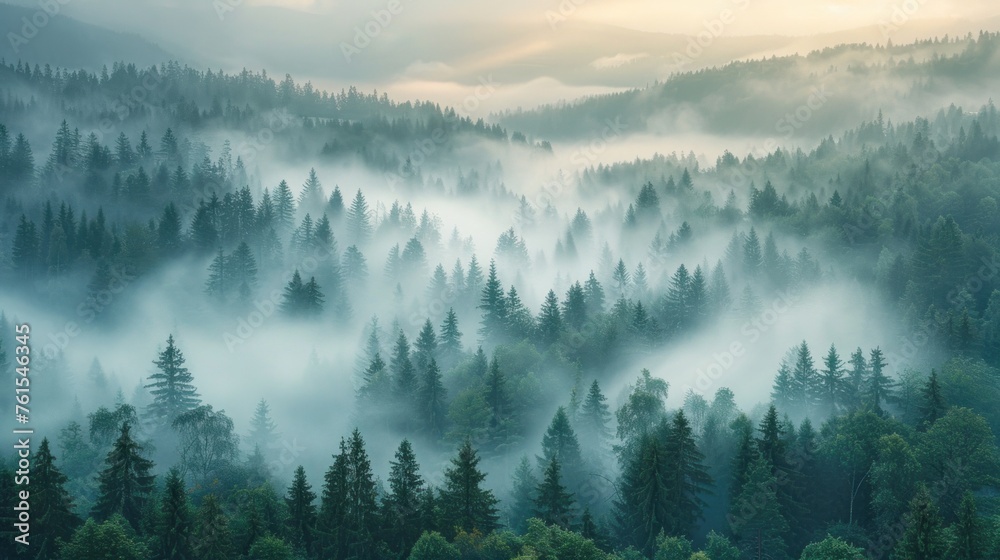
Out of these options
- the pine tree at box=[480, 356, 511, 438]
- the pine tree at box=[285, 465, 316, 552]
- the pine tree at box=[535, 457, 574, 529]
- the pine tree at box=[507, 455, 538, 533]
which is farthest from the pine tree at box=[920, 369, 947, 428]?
the pine tree at box=[285, 465, 316, 552]

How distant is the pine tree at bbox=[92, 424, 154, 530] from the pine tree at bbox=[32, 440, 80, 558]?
5.19m

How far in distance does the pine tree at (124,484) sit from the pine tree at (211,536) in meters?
10.3

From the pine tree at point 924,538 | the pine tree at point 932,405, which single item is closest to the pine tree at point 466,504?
the pine tree at point 924,538

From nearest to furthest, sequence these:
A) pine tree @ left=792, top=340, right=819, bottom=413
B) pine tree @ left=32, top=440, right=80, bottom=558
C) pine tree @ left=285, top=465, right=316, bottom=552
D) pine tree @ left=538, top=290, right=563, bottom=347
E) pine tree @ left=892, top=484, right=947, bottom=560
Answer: pine tree @ left=892, top=484, right=947, bottom=560 → pine tree @ left=32, top=440, right=80, bottom=558 → pine tree @ left=285, top=465, right=316, bottom=552 → pine tree @ left=792, top=340, right=819, bottom=413 → pine tree @ left=538, top=290, right=563, bottom=347

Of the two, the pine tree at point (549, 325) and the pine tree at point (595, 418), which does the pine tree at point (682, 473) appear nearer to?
the pine tree at point (595, 418)

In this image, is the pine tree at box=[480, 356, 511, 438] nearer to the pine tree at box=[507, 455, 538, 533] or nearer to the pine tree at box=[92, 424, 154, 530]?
the pine tree at box=[507, 455, 538, 533]

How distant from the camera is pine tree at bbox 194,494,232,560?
6681cm

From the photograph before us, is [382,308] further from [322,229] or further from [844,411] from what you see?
[844,411]

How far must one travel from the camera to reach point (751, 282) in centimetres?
15938

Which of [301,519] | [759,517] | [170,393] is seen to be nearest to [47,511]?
[301,519]

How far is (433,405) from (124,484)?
4570cm

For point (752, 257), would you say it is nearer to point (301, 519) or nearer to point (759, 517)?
point (759, 517)

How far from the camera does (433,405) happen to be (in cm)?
11644

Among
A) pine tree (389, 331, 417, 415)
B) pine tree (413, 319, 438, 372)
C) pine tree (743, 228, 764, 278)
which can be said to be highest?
pine tree (743, 228, 764, 278)
